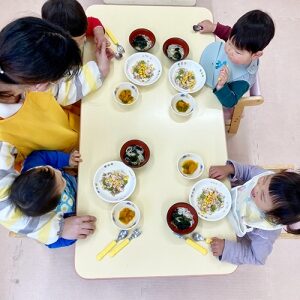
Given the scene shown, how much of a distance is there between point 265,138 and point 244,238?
2.72 feet

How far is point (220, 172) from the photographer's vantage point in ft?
3.44

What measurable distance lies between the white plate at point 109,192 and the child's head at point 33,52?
0.31 m

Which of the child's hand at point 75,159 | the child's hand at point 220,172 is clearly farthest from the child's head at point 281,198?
the child's hand at point 75,159

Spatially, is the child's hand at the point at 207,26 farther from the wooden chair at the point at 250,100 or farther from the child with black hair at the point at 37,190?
the child with black hair at the point at 37,190

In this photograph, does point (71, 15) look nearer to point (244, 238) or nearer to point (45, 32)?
point (45, 32)

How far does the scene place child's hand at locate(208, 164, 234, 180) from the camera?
1.05 metres

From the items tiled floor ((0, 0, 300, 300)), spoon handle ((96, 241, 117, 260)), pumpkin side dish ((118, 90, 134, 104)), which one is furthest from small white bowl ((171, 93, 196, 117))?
tiled floor ((0, 0, 300, 300))

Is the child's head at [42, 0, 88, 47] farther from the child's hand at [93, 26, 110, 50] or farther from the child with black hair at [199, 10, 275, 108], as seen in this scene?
the child with black hair at [199, 10, 275, 108]

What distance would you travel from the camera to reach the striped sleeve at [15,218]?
0.98m

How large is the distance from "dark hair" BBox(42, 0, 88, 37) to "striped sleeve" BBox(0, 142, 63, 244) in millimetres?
415

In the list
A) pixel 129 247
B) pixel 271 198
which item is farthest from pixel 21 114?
pixel 271 198

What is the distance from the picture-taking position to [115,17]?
1.27 meters

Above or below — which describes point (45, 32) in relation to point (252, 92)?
above

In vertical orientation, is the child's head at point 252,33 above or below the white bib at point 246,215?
above
